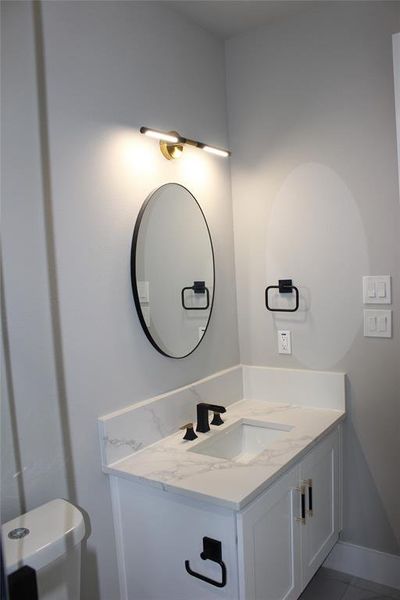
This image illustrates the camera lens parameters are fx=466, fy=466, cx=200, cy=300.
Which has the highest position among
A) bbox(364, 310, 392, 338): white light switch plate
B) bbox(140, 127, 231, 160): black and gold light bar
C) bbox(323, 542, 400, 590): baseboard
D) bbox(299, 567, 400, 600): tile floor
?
bbox(140, 127, 231, 160): black and gold light bar

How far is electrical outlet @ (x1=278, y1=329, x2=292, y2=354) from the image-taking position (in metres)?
2.19

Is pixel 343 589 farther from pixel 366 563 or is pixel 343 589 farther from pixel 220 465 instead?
pixel 220 465

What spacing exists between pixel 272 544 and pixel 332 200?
138 centimetres

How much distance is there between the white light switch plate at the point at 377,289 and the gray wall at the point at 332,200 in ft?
0.08

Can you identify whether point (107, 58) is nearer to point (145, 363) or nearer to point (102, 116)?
point (102, 116)

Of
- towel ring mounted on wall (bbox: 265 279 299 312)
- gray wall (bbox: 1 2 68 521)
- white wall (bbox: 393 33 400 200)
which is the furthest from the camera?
towel ring mounted on wall (bbox: 265 279 299 312)

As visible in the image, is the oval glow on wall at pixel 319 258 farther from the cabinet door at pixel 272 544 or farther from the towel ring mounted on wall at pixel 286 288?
the cabinet door at pixel 272 544

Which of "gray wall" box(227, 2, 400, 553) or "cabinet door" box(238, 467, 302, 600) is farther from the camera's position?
"gray wall" box(227, 2, 400, 553)

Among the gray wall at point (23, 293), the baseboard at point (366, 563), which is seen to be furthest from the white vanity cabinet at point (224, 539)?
the gray wall at point (23, 293)

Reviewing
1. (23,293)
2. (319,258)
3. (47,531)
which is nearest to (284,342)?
A: (319,258)

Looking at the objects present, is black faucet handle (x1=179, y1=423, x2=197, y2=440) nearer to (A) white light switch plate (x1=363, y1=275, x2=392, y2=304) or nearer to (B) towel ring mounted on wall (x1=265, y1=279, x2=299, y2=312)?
(B) towel ring mounted on wall (x1=265, y1=279, x2=299, y2=312)

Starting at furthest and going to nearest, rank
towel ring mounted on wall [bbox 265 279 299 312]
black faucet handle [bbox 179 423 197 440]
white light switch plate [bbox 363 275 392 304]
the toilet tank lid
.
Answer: towel ring mounted on wall [bbox 265 279 299 312]
white light switch plate [bbox 363 275 392 304]
black faucet handle [bbox 179 423 197 440]
the toilet tank lid

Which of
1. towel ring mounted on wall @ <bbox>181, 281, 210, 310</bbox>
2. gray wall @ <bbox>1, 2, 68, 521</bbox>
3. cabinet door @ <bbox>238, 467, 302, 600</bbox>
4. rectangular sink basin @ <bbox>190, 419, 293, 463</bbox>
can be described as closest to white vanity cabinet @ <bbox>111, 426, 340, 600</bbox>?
cabinet door @ <bbox>238, 467, 302, 600</bbox>

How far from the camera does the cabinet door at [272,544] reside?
1.38 m
